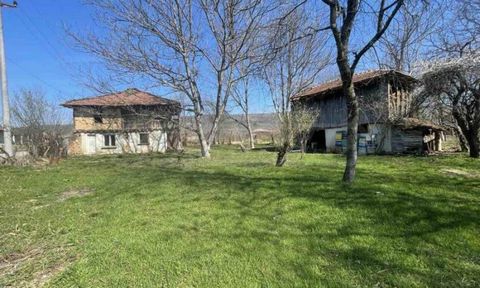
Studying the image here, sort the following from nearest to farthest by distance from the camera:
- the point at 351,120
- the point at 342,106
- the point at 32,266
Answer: the point at 32,266 < the point at 351,120 < the point at 342,106

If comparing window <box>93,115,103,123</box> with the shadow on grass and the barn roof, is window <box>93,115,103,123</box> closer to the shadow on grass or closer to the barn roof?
the barn roof

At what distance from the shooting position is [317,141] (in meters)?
30.9

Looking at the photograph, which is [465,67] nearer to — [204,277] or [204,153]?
[204,153]

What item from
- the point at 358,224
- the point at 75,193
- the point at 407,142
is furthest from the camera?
the point at 407,142

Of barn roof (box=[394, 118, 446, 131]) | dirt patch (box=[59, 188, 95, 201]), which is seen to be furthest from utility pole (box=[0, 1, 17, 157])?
barn roof (box=[394, 118, 446, 131])

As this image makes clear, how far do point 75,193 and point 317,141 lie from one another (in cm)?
2433

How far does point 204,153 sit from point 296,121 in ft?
21.0

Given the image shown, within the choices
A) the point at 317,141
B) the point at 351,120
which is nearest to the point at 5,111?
the point at 351,120

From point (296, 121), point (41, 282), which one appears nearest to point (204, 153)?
point (296, 121)

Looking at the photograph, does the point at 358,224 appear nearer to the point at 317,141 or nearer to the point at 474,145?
the point at 474,145

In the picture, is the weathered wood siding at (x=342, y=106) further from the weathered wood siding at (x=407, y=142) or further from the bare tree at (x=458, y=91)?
the bare tree at (x=458, y=91)

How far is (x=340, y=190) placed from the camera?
7.48 meters

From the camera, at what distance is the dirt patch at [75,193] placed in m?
9.06

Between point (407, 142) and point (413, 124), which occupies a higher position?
point (413, 124)
